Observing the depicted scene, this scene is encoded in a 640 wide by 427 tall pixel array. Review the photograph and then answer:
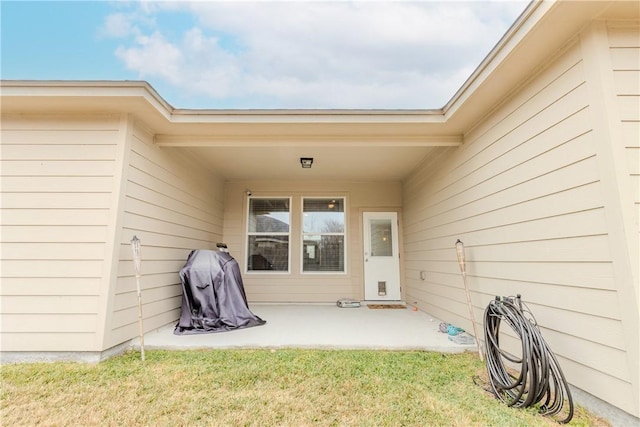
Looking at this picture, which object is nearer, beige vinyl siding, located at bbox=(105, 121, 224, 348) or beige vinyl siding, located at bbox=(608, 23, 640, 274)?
beige vinyl siding, located at bbox=(608, 23, 640, 274)

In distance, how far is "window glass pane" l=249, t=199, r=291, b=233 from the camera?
582cm

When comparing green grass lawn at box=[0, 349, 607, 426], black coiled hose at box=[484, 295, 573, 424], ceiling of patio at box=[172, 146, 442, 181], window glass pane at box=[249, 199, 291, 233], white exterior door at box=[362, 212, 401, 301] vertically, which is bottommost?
green grass lawn at box=[0, 349, 607, 426]

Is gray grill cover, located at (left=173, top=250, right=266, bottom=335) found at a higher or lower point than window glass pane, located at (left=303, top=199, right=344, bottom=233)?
lower

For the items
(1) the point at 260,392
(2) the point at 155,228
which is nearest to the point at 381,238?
(2) the point at 155,228

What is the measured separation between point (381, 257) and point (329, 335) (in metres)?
2.75

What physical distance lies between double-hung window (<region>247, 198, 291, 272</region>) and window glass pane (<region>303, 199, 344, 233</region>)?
1.32ft

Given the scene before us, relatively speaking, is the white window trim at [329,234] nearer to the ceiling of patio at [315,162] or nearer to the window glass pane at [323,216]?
the window glass pane at [323,216]

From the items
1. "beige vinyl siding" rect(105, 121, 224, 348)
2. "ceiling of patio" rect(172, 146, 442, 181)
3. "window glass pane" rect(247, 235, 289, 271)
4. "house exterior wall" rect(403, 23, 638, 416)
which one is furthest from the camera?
"window glass pane" rect(247, 235, 289, 271)

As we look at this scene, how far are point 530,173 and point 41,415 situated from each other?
3902 mm

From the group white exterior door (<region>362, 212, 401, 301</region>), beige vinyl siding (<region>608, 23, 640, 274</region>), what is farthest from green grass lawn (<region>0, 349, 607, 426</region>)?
white exterior door (<region>362, 212, 401, 301</region>)

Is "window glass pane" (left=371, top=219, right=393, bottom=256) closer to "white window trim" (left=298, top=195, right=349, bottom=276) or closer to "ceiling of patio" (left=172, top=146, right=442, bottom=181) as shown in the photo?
"white window trim" (left=298, top=195, right=349, bottom=276)

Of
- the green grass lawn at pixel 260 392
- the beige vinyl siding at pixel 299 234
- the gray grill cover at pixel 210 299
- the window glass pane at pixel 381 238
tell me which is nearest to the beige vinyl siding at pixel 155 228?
the gray grill cover at pixel 210 299

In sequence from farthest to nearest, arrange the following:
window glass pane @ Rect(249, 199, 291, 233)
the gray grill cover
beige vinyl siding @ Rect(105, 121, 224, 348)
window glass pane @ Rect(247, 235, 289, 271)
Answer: window glass pane @ Rect(249, 199, 291, 233), window glass pane @ Rect(247, 235, 289, 271), the gray grill cover, beige vinyl siding @ Rect(105, 121, 224, 348)

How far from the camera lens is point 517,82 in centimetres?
246
